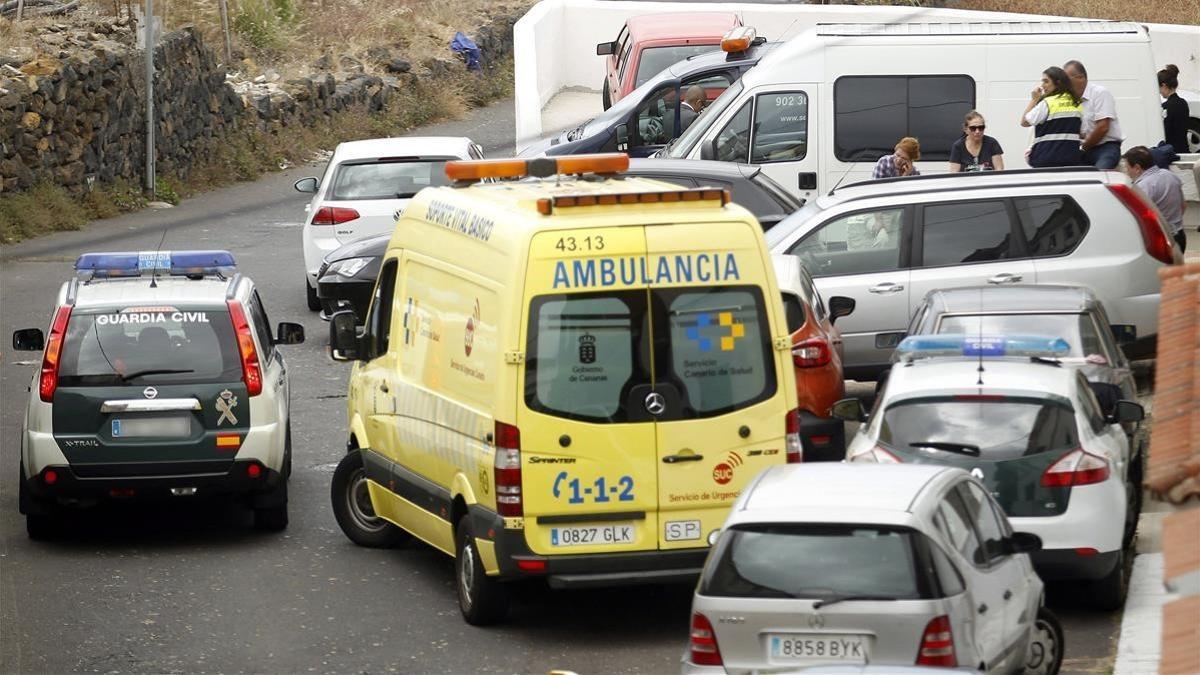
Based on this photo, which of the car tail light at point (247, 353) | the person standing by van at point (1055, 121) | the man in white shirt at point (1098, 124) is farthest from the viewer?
the man in white shirt at point (1098, 124)

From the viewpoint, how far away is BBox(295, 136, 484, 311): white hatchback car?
21.1m

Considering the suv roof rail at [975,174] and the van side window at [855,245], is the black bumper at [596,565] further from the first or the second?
the suv roof rail at [975,174]

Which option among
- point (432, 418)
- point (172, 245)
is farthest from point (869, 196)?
point (172, 245)

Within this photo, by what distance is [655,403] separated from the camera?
10.8m

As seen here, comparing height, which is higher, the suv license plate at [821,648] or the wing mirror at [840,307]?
the suv license plate at [821,648]

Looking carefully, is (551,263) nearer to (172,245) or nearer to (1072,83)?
(1072,83)

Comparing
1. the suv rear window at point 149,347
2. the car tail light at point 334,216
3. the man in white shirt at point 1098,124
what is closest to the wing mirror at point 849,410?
the suv rear window at point 149,347

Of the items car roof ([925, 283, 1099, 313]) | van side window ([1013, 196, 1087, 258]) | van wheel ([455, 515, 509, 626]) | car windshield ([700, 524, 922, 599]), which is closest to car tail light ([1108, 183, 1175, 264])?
van side window ([1013, 196, 1087, 258])

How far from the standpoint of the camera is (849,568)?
27.5ft

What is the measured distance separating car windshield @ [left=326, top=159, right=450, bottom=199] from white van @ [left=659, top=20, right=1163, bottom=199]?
332cm

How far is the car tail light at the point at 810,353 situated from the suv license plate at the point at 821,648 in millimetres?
5426

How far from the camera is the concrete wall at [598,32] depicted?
94.8 ft

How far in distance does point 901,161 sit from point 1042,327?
4968mm

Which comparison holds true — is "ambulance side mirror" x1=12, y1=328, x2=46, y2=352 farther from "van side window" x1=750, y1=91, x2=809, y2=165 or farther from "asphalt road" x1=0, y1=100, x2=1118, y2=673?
"van side window" x1=750, y1=91, x2=809, y2=165
